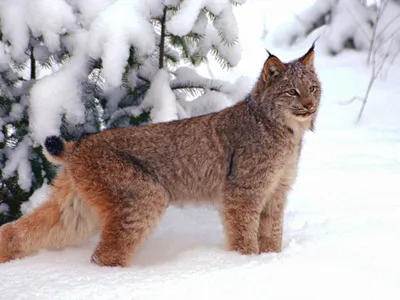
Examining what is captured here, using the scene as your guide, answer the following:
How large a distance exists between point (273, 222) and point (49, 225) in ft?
5.22

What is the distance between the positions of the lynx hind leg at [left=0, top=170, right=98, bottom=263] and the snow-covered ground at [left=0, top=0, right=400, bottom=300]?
0.11m

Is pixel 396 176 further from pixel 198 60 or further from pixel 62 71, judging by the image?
pixel 62 71

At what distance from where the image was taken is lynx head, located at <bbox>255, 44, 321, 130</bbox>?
15.0 ft

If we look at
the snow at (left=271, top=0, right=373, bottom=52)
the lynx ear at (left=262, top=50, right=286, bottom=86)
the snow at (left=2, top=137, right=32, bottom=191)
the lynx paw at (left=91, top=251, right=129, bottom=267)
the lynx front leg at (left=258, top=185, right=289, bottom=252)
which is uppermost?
the snow at (left=271, top=0, right=373, bottom=52)

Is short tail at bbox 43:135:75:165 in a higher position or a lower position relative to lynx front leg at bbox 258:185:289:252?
higher

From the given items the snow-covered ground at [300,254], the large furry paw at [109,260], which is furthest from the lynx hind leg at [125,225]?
the snow-covered ground at [300,254]

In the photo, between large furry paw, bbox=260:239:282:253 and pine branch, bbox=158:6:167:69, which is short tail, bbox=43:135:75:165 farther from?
large furry paw, bbox=260:239:282:253

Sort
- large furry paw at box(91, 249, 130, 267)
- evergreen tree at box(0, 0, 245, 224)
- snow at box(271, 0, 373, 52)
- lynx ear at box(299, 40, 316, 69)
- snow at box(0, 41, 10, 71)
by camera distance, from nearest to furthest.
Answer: large furry paw at box(91, 249, 130, 267)
lynx ear at box(299, 40, 316, 69)
evergreen tree at box(0, 0, 245, 224)
snow at box(0, 41, 10, 71)
snow at box(271, 0, 373, 52)

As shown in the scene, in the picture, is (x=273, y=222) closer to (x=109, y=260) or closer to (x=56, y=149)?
(x=109, y=260)

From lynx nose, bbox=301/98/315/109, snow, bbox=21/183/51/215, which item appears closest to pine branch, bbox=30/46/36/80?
snow, bbox=21/183/51/215

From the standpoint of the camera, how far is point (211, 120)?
490 cm

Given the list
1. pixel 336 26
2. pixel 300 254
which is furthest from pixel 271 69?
pixel 336 26

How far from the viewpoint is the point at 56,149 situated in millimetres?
4559

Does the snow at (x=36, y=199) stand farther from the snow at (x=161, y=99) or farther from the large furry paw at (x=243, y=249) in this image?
the large furry paw at (x=243, y=249)
